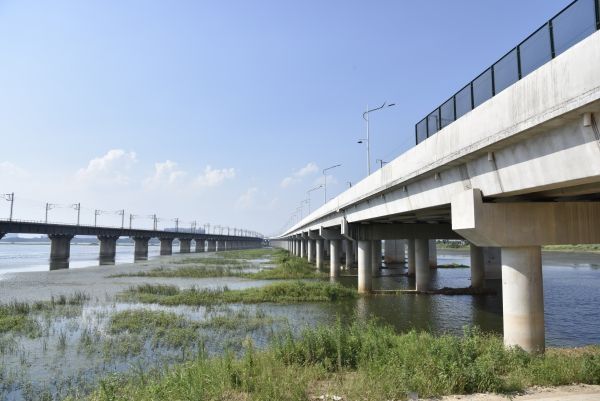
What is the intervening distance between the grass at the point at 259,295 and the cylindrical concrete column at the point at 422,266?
623 cm

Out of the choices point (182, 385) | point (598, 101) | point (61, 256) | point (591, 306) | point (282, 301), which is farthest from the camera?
point (61, 256)

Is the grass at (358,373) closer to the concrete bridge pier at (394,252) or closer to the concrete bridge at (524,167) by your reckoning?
the concrete bridge at (524,167)

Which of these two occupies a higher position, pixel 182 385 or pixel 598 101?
pixel 598 101

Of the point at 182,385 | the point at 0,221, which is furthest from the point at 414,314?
the point at 0,221

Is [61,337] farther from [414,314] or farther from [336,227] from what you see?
[336,227]

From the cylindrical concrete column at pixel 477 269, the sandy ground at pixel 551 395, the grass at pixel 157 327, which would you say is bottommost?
the grass at pixel 157 327

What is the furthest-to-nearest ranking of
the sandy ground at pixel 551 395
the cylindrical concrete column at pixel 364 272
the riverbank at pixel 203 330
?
the cylindrical concrete column at pixel 364 272, the riverbank at pixel 203 330, the sandy ground at pixel 551 395

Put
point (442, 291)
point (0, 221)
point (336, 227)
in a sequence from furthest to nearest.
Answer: point (0, 221) < point (336, 227) < point (442, 291)

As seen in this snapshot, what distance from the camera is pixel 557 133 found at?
10.1 metres

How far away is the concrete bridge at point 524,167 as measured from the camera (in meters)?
9.19

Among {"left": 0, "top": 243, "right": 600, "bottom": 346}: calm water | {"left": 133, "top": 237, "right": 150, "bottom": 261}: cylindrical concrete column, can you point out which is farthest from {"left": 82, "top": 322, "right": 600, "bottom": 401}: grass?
{"left": 133, "top": 237, "right": 150, "bottom": 261}: cylindrical concrete column

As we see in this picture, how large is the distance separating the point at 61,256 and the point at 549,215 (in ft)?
343

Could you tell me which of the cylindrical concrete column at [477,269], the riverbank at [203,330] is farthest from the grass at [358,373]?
the cylindrical concrete column at [477,269]

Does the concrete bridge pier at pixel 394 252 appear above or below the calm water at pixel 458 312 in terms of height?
above
